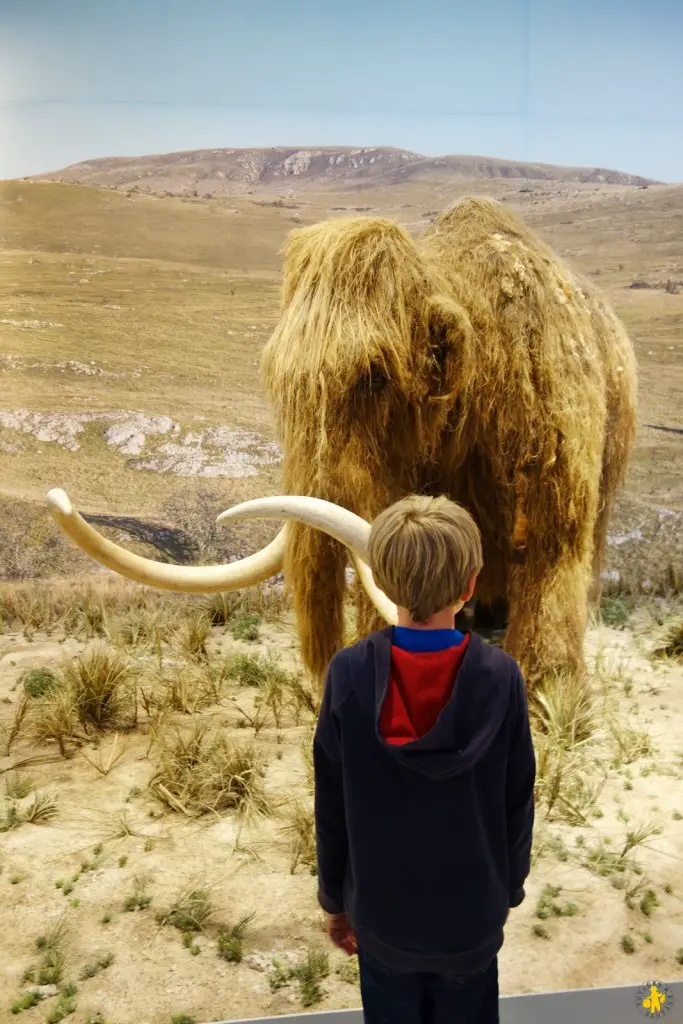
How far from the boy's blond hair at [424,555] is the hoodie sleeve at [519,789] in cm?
16

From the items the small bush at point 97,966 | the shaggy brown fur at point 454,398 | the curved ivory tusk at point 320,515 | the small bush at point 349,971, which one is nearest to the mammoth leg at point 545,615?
the shaggy brown fur at point 454,398

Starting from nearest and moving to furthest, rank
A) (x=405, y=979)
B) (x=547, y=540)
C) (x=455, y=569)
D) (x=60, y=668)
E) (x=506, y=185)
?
(x=455, y=569) < (x=405, y=979) < (x=547, y=540) < (x=506, y=185) < (x=60, y=668)

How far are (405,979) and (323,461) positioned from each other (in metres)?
1.09

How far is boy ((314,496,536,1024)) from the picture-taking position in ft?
4.17

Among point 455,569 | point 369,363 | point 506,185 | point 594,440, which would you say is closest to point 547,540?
point 594,440

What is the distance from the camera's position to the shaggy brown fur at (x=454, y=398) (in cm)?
216

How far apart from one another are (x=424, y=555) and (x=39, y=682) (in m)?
2.45

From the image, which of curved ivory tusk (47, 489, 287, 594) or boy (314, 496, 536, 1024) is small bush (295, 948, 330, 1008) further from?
curved ivory tusk (47, 489, 287, 594)

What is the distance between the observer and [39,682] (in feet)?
11.0

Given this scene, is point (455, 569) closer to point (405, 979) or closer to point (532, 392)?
point (405, 979)

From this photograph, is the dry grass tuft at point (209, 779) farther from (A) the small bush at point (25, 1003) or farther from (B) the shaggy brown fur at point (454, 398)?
(A) the small bush at point (25, 1003)

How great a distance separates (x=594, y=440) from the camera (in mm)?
2719

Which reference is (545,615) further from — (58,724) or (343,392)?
(58,724)

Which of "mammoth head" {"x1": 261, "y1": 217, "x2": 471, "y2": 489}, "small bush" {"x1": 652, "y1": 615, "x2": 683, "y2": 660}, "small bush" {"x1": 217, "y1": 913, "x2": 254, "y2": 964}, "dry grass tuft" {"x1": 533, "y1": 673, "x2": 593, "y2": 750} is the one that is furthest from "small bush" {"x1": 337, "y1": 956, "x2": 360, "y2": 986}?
"small bush" {"x1": 652, "y1": 615, "x2": 683, "y2": 660}
